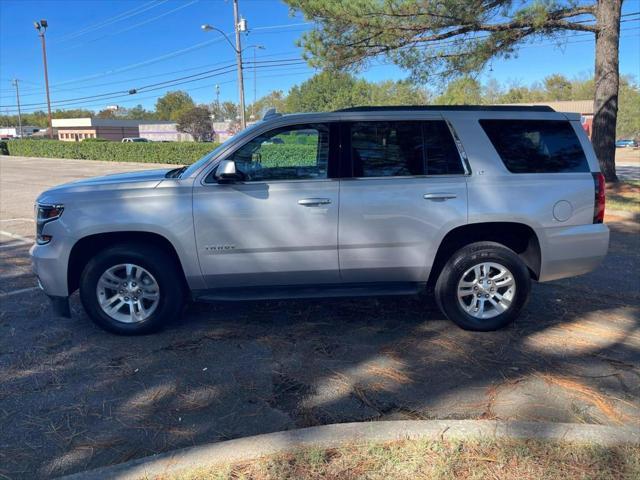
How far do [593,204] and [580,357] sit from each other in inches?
52.7

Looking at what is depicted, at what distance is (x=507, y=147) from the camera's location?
14.9 feet

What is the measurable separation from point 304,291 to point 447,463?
6.82ft

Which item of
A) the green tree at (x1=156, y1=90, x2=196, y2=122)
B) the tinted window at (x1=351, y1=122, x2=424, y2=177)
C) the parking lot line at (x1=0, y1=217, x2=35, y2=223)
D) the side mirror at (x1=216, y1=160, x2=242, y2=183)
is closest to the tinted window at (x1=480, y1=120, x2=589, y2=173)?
the tinted window at (x1=351, y1=122, x2=424, y2=177)

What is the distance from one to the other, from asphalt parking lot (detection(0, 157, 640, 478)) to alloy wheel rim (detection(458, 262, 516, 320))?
0.23 meters

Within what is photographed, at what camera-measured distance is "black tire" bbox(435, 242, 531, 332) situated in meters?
4.45

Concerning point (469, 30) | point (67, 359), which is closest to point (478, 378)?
point (67, 359)

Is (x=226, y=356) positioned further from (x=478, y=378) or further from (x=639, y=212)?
(x=639, y=212)

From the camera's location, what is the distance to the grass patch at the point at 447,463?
8.39ft

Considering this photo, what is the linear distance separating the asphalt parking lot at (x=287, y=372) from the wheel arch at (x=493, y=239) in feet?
1.84

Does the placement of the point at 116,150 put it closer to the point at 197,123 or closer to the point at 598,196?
the point at 598,196

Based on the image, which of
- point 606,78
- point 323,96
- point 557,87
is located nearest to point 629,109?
point 557,87

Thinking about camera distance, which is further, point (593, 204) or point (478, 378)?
point (593, 204)

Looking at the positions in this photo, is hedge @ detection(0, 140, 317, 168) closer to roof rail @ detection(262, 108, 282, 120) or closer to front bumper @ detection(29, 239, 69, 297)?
roof rail @ detection(262, 108, 282, 120)

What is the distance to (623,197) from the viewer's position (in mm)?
12180
